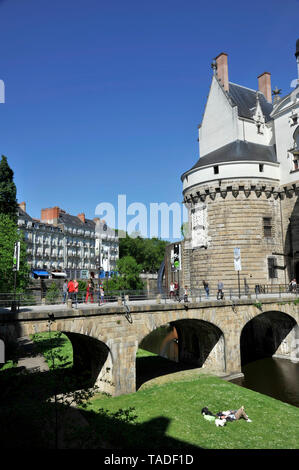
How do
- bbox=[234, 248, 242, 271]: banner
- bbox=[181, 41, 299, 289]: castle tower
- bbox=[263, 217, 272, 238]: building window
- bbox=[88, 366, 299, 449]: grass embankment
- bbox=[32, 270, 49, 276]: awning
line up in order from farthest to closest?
bbox=[32, 270, 49, 276]: awning → bbox=[263, 217, 272, 238]: building window → bbox=[181, 41, 299, 289]: castle tower → bbox=[234, 248, 242, 271]: banner → bbox=[88, 366, 299, 449]: grass embankment

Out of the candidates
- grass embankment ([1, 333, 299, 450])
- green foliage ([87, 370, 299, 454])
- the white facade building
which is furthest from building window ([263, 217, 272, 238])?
the white facade building

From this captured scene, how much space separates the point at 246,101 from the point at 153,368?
31.0 metres

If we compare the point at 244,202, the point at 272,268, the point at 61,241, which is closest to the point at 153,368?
the point at 272,268

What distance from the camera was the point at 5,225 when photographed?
32250mm

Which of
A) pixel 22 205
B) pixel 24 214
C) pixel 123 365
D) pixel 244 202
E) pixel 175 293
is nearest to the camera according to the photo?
pixel 123 365

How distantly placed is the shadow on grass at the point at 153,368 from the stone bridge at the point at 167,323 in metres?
1.90

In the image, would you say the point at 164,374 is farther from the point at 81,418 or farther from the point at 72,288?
the point at 81,418

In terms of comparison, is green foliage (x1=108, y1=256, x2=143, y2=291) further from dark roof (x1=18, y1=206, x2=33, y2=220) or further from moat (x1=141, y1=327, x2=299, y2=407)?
moat (x1=141, y1=327, x2=299, y2=407)

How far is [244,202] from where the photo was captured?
31688mm

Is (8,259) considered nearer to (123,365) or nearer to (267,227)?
(123,365)

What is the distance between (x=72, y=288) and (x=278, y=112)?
28.2 m

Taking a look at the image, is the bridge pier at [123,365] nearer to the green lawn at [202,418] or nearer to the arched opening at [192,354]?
the green lawn at [202,418]

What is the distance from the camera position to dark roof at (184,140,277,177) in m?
32.6

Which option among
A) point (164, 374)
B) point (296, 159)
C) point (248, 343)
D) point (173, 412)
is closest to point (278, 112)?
point (296, 159)
